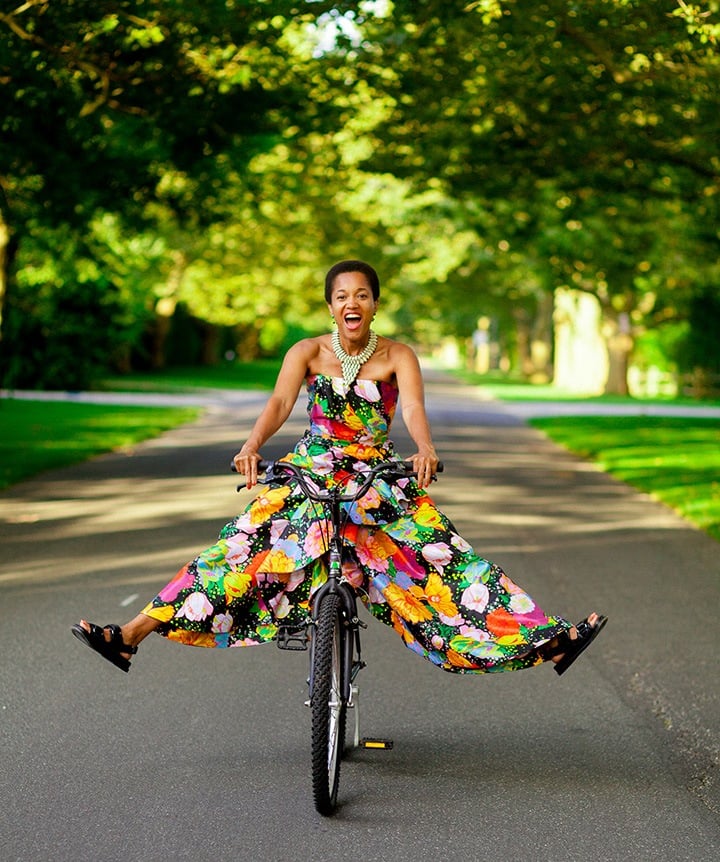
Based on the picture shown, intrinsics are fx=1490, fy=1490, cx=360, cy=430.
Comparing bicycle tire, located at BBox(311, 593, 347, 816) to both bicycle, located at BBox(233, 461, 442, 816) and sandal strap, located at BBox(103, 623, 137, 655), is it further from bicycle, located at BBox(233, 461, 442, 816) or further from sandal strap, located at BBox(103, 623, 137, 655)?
sandal strap, located at BBox(103, 623, 137, 655)

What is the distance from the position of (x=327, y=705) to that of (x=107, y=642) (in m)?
0.90

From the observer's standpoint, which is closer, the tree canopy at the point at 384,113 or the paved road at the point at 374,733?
the paved road at the point at 374,733

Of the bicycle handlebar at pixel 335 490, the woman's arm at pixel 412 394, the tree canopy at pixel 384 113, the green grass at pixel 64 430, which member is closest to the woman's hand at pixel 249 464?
the bicycle handlebar at pixel 335 490

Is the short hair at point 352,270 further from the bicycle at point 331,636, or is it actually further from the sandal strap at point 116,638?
the sandal strap at point 116,638

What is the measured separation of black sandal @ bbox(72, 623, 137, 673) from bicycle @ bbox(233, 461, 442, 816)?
55 cm

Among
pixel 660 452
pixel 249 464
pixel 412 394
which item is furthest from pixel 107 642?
pixel 660 452

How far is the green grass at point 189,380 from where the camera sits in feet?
150

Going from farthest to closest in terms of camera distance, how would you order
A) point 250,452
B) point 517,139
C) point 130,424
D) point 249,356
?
point 249,356 < point 130,424 < point 517,139 < point 250,452

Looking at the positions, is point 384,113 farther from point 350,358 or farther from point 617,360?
point 617,360

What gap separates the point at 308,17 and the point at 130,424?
14028 mm

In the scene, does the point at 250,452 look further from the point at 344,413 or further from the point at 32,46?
the point at 32,46

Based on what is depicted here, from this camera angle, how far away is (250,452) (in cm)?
516

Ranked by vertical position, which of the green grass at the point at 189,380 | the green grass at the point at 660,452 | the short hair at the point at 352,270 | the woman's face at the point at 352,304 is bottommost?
the green grass at the point at 189,380

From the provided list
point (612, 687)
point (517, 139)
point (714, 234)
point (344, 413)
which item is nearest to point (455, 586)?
point (344, 413)
